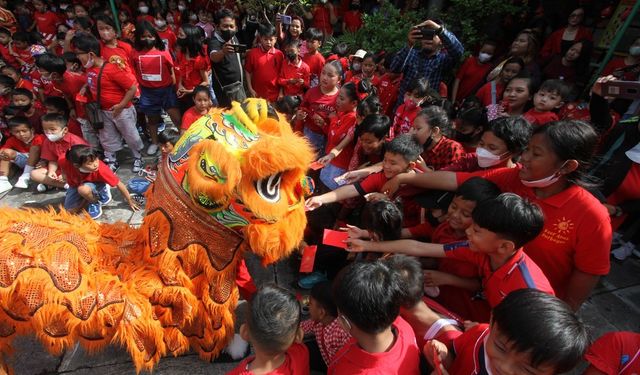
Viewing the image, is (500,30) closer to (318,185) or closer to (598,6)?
(598,6)

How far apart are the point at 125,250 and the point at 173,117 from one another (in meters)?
3.49

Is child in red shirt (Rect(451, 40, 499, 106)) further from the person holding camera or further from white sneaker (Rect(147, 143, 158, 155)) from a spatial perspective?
white sneaker (Rect(147, 143, 158, 155))

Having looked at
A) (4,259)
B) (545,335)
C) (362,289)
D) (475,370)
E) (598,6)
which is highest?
(598,6)

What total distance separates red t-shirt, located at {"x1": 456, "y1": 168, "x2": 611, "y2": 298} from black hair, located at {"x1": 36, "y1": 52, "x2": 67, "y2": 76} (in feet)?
17.8

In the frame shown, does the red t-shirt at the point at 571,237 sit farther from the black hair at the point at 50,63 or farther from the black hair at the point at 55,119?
the black hair at the point at 50,63

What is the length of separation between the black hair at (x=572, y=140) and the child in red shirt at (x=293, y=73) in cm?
354

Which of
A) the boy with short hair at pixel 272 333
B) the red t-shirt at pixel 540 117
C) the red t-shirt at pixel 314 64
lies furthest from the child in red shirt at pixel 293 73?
the boy with short hair at pixel 272 333

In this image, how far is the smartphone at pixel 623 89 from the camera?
2.11 m

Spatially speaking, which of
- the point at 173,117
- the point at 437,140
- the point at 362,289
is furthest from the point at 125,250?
the point at 173,117

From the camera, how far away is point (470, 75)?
15.2 ft

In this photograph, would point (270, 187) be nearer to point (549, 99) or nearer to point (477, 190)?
point (477, 190)

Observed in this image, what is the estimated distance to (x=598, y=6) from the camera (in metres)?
5.07

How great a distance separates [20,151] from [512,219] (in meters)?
5.48

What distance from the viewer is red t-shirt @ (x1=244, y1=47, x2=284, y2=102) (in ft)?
15.7
